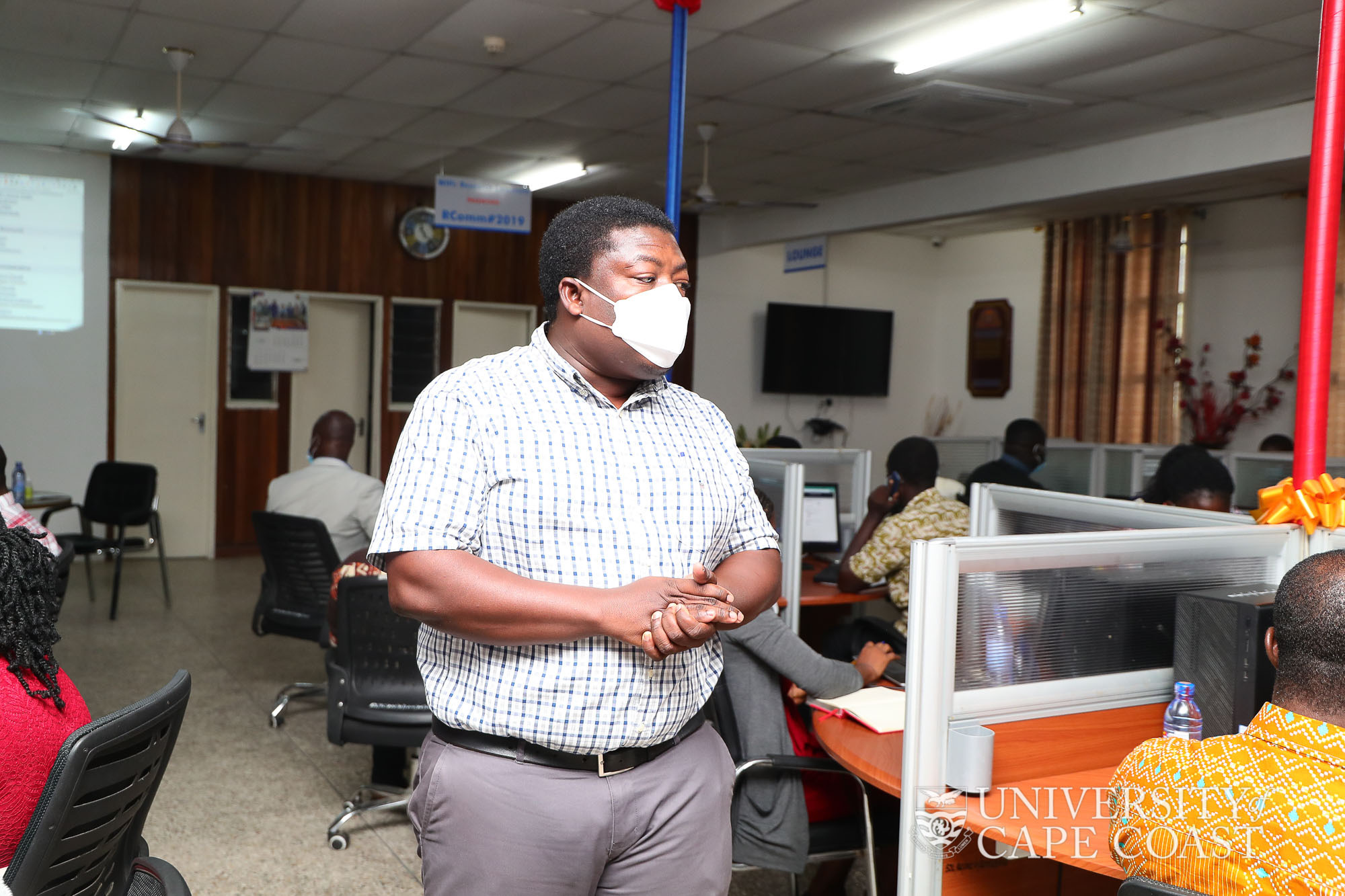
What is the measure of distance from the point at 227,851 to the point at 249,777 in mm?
642

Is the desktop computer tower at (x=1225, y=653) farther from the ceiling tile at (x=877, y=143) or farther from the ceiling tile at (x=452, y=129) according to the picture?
the ceiling tile at (x=452, y=129)

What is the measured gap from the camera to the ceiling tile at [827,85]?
570 cm

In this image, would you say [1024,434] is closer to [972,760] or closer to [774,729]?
[774,729]

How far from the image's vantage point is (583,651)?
1.33 metres

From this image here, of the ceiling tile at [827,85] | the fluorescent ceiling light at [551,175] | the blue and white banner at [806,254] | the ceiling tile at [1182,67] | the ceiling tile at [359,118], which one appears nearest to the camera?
the ceiling tile at [1182,67]

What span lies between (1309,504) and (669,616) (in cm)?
159

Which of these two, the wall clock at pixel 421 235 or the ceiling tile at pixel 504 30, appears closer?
the ceiling tile at pixel 504 30

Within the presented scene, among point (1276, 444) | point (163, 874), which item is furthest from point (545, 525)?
point (1276, 444)

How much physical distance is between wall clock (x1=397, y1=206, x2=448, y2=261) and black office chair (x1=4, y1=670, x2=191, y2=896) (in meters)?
8.02

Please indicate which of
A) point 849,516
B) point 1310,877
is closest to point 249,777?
point 849,516

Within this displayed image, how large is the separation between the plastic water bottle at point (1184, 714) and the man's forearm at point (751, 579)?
923 millimetres

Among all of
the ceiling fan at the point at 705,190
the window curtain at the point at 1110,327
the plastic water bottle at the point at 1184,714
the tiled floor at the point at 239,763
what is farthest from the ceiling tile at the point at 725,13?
the window curtain at the point at 1110,327

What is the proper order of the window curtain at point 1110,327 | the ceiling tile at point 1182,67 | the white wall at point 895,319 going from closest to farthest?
the ceiling tile at point 1182,67 → the window curtain at point 1110,327 → the white wall at point 895,319

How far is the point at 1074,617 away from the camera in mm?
2051
